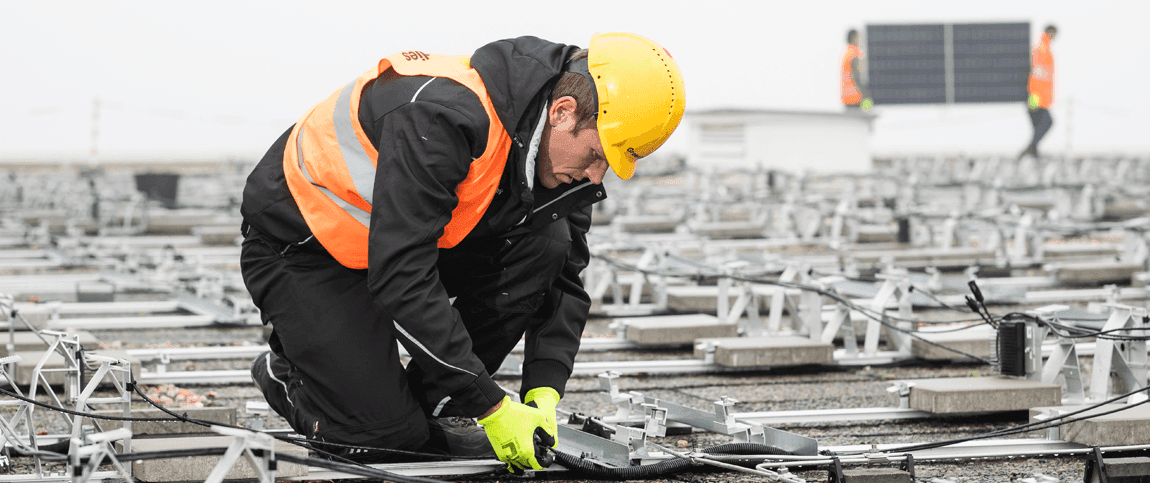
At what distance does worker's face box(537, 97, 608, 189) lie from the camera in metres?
2.51

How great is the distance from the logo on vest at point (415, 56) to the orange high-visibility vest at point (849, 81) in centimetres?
1719

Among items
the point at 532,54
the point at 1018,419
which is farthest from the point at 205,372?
the point at 1018,419

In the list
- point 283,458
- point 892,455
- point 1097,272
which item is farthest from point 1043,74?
point 283,458

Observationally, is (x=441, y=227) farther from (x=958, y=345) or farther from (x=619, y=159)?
(x=958, y=345)

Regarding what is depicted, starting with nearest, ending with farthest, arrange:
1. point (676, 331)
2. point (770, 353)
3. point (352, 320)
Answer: point (352, 320), point (770, 353), point (676, 331)

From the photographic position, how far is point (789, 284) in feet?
16.0

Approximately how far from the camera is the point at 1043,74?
19.4 m

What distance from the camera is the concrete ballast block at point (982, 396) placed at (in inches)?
140

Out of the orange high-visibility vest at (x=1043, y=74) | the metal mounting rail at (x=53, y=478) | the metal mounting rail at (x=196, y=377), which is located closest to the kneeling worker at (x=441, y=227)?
the metal mounting rail at (x=53, y=478)

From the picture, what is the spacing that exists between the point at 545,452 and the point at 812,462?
0.65 m

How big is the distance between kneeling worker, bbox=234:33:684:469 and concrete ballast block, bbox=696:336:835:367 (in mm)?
1611

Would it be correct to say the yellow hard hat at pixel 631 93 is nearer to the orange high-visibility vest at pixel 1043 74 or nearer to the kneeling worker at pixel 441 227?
the kneeling worker at pixel 441 227

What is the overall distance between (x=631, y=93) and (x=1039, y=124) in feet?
66.6

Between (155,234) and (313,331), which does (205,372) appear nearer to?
(313,331)
